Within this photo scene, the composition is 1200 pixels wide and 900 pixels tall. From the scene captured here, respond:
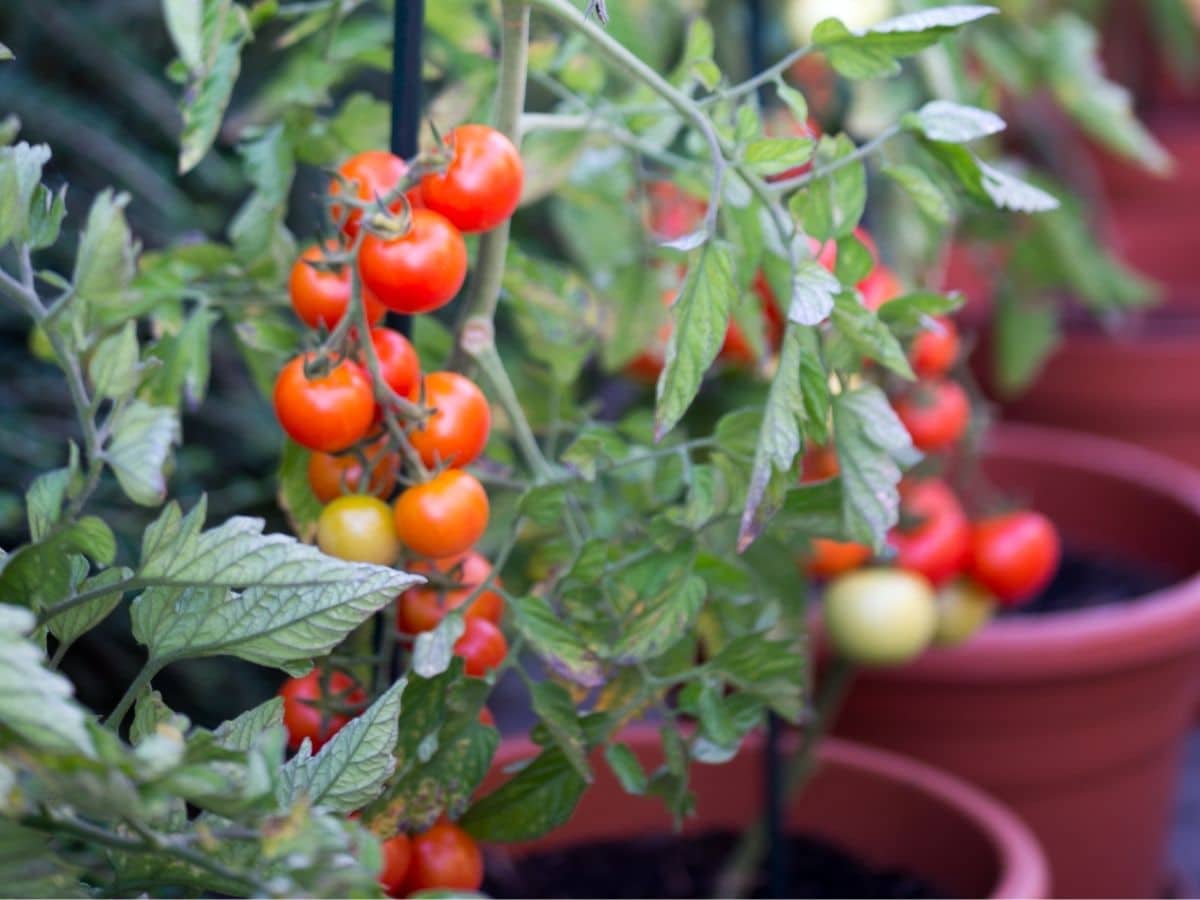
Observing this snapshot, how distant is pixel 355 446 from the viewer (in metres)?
0.60

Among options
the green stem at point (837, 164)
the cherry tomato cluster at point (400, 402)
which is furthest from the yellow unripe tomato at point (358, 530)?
the green stem at point (837, 164)

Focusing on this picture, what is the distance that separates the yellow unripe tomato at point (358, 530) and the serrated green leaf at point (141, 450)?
11 centimetres

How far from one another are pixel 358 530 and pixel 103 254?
155 millimetres

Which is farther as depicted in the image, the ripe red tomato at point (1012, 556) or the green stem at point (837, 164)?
the ripe red tomato at point (1012, 556)

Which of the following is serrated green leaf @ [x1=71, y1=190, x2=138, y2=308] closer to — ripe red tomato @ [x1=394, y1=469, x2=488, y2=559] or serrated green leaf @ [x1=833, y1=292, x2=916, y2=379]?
ripe red tomato @ [x1=394, y1=469, x2=488, y2=559]

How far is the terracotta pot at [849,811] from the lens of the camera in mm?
938

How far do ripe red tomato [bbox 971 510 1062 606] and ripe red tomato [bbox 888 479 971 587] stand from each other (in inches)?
1.0

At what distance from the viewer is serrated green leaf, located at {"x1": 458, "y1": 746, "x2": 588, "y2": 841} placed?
2.06 ft

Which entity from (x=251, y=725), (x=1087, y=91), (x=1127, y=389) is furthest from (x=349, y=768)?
(x=1127, y=389)

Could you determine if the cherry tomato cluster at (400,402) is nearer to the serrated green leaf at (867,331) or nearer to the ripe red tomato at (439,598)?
the ripe red tomato at (439,598)

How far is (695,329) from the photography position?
1.78ft

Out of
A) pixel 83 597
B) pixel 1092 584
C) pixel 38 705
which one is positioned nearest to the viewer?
pixel 38 705

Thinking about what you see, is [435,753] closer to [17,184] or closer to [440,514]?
[440,514]

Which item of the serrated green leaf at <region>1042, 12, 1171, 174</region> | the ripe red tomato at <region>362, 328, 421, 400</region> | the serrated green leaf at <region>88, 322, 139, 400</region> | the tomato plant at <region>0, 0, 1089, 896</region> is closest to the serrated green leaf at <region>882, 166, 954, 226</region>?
the tomato plant at <region>0, 0, 1089, 896</region>
